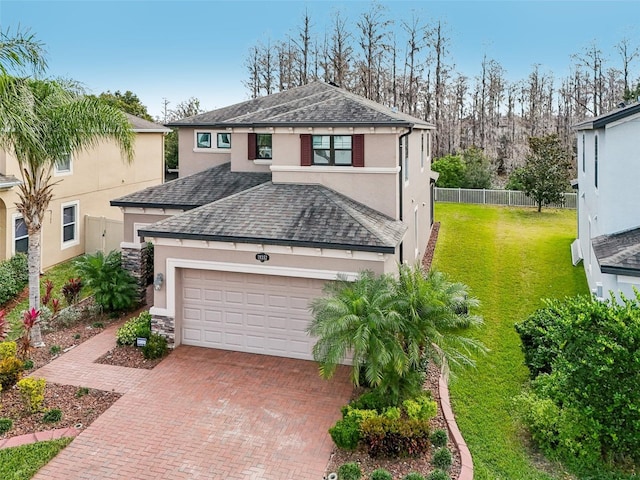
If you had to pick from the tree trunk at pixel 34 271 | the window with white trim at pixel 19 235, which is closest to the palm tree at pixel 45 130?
the tree trunk at pixel 34 271

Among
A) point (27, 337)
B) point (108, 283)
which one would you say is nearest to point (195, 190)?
point (108, 283)

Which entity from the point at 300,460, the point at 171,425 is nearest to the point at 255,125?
the point at 171,425

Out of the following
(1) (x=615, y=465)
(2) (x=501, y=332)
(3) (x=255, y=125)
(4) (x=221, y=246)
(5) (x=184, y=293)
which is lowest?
(1) (x=615, y=465)

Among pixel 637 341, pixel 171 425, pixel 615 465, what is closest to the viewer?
pixel 637 341

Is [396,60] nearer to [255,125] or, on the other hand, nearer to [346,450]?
[255,125]

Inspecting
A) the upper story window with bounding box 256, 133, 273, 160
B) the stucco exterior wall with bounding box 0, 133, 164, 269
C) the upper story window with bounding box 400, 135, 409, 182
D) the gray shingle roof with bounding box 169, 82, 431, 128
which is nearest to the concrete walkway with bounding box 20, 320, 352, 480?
the gray shingle roof with bounding box 169, 82, 431, 128

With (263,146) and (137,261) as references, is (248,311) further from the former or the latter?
(263,146)

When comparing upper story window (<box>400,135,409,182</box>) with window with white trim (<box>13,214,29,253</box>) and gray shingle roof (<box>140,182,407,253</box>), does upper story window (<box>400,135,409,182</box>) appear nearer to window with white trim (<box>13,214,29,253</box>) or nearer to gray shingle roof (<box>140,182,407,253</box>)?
gray shingle roof (<box>140,182,407,253</box>)
